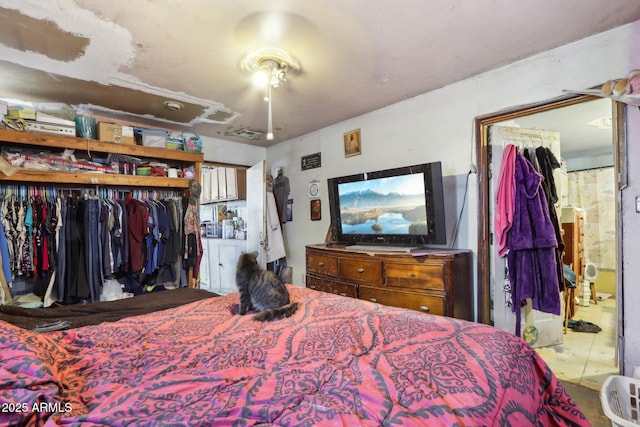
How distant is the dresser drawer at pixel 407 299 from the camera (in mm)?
2234

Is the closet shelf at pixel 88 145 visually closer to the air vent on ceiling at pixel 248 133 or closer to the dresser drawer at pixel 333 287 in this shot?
the air vent on ceiling at pixel 248 133

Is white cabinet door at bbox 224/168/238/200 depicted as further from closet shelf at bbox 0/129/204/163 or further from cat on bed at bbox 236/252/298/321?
cat on bed at bbox 236/252/298/321

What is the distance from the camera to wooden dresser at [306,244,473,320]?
2230 mm

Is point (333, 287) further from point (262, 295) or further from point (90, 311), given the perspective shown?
point (90, 311)

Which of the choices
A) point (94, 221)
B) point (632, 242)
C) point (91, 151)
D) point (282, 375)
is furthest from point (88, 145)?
point (632, 242)

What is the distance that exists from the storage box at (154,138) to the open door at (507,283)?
3.26 meters

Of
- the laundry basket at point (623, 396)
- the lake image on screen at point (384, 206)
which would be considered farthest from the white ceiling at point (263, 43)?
the laundry basket at point (623, 396)

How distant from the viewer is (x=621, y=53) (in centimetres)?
183

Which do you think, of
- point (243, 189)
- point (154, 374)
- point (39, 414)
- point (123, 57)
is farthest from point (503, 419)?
point (243, 189)

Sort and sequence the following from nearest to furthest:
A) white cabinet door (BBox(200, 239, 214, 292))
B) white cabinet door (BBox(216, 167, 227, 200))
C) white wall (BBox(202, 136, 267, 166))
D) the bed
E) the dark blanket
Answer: the bed
the dark blanket
white wall (BBox(202, 136, 267, 166))
white cabinet door (BBox(216, 167, 227, 200))
white cabinet door (BBox(200, 239, 214, 292))

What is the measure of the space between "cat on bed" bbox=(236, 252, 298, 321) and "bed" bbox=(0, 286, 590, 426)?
0.09 meters

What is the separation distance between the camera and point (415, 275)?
2354 mm

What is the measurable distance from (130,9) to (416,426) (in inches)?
86.4

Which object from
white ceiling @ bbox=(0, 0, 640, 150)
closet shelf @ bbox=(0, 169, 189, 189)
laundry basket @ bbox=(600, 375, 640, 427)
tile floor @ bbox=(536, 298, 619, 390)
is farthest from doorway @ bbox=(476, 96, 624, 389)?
closet shelf @ bbox=(0, 169, 189, 189)
